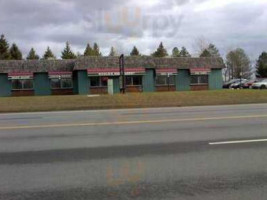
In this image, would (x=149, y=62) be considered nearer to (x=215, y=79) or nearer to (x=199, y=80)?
(x=199, y=80)

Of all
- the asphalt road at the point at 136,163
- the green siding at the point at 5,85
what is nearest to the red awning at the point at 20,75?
the green siding at the point at 5,85

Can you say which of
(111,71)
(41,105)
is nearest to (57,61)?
(111,71)

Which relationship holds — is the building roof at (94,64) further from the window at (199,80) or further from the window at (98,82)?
the window at (98,82)

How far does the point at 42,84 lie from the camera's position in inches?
1997

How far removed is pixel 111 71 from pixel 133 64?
3.26 metres

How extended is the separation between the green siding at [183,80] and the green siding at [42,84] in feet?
54.3

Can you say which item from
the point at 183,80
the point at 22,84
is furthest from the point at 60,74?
the point at 183,80

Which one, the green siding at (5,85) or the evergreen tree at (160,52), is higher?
the evergreen tree at (160,52)

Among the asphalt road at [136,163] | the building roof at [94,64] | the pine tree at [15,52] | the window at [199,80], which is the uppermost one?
the pine tree at [15,52]

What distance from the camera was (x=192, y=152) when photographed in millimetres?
8555

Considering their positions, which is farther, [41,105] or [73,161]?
[41,105]

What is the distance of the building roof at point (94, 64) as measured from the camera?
50500 millimetres

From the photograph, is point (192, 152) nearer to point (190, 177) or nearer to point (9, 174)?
point (190, 177)

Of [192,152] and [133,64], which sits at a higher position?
[133,64]
